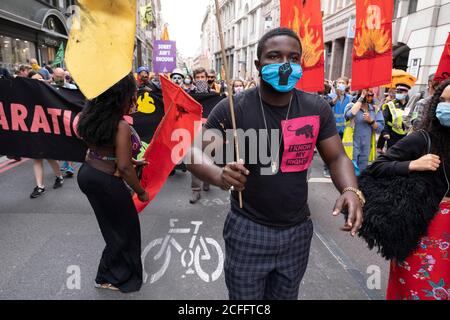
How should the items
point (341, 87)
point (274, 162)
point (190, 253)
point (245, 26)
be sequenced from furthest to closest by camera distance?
point (245, 26)
point (341, 87)
point (190, 253)
point (274, 162)

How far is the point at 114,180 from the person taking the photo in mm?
2574

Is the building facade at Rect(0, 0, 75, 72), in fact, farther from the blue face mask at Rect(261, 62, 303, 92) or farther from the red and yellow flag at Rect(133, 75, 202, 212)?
the blue face mask at Rect(261, 62, 303, 92)

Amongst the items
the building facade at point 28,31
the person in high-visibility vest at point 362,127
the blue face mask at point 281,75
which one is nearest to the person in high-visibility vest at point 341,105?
the person in high-visibility vest at point 362,127

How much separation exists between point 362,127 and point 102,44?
5340 millimetres

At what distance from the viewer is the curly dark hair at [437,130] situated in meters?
1.99

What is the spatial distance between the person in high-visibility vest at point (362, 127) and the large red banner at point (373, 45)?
2.78 feet

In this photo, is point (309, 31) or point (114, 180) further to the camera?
point (309, 31)

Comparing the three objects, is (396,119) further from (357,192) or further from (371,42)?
(357,192)

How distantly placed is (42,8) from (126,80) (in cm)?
1828

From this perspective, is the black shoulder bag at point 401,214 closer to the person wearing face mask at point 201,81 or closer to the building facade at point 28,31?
the person wearing face mask at point 201,81

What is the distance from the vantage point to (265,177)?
169cm

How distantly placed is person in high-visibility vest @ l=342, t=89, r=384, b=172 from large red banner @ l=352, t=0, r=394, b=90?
33.4 inches

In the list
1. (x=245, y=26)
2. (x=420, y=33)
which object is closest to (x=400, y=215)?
(x=420, y=33)

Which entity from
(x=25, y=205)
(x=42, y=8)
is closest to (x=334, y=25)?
(x=42, y=8)
